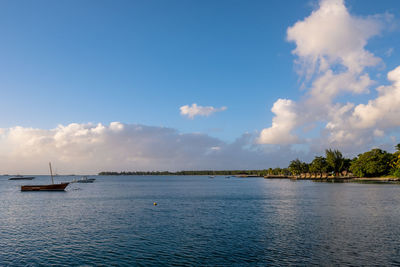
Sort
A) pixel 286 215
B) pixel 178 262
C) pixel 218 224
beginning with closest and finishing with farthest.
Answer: pixel 178 262
pixel 218 224
pixel 286 215

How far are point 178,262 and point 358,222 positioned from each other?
3433cm

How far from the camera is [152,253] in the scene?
31062 millimetres

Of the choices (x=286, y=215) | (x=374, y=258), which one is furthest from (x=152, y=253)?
(x=286, y=215)

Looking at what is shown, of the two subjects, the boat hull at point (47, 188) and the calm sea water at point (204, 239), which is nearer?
the calm sea water at point (204, 239)

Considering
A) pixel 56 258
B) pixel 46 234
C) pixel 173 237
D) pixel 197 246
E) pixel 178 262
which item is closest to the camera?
pixel 178 262

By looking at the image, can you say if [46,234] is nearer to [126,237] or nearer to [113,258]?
[126,237]

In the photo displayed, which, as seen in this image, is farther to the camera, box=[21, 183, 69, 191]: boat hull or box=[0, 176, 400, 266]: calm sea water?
box=[21, 183, 69, 191]: boat hull

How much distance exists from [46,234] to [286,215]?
139 ft

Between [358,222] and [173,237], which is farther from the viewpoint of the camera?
[358,222]

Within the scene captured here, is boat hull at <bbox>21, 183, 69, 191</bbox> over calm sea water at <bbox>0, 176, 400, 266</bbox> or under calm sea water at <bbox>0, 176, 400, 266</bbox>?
under

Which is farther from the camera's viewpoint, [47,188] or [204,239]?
[47,188]

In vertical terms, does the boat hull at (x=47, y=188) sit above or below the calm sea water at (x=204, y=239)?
below

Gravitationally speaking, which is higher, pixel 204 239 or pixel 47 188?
pixel 204 239

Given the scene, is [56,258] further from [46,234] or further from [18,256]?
[46,234]
